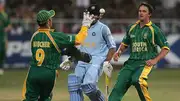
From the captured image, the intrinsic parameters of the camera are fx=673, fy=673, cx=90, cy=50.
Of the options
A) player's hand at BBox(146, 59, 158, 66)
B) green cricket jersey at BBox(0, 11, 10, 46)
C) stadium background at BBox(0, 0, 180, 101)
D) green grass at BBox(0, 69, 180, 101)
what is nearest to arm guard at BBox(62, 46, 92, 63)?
player's hand at BBox(146, 59, 158, 66)

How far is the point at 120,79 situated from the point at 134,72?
300mm

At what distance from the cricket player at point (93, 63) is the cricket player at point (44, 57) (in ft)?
6.15

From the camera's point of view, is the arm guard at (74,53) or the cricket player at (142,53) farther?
the cricket player at (142,53)

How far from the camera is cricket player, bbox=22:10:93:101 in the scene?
453 inches

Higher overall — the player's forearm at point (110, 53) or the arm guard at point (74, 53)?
the arm guard at point (74, 53)

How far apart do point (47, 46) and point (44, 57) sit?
0.20 metres

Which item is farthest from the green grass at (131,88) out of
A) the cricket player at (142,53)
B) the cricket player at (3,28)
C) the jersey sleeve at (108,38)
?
the cricket player at (142,53)

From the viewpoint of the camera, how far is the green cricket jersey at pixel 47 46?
11516 millimetres

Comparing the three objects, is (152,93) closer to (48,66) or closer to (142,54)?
(142,54)

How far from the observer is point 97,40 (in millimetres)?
13938

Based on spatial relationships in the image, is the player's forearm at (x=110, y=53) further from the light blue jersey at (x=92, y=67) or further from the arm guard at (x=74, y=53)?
the arm guard at (x=74, y=53)

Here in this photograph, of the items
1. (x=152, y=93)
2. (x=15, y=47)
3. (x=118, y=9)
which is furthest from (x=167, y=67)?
(x=152, y=93)

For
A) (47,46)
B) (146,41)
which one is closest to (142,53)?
(146,41)

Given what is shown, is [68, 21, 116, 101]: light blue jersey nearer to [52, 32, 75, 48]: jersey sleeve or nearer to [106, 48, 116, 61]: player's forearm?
[106, 48, 116, 61]: player's forearm
